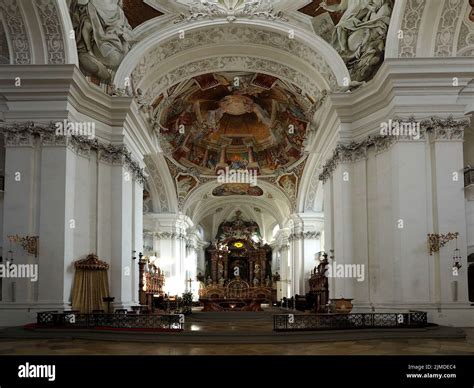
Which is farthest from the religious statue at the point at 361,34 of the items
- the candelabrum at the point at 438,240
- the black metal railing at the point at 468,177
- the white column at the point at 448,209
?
the candelabrum at the point at 438,240

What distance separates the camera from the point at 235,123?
29703 millimetres

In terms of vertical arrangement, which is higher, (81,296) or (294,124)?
(294,124)

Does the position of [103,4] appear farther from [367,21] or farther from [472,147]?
[472,147]

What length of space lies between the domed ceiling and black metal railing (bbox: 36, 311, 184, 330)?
10924mm

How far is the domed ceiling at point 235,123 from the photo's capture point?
24781 millimetres

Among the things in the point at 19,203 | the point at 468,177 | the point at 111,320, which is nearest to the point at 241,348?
the point at 111,320

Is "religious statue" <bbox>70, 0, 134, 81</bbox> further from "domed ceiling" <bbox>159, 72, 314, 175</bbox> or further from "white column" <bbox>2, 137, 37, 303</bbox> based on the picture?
"domed ceiling" <bbox>159, 72, 314, 175</bbox>

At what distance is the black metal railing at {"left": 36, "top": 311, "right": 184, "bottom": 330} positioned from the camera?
13.5m

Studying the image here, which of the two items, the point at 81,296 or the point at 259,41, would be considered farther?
the point at 259,41

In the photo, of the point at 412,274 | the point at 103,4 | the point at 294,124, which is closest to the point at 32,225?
the point at 103,4

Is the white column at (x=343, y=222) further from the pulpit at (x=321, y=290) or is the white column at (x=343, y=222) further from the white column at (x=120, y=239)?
the white column at (x=120, y=239)

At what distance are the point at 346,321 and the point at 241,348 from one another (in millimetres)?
3612

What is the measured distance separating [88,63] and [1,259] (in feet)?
18.6
